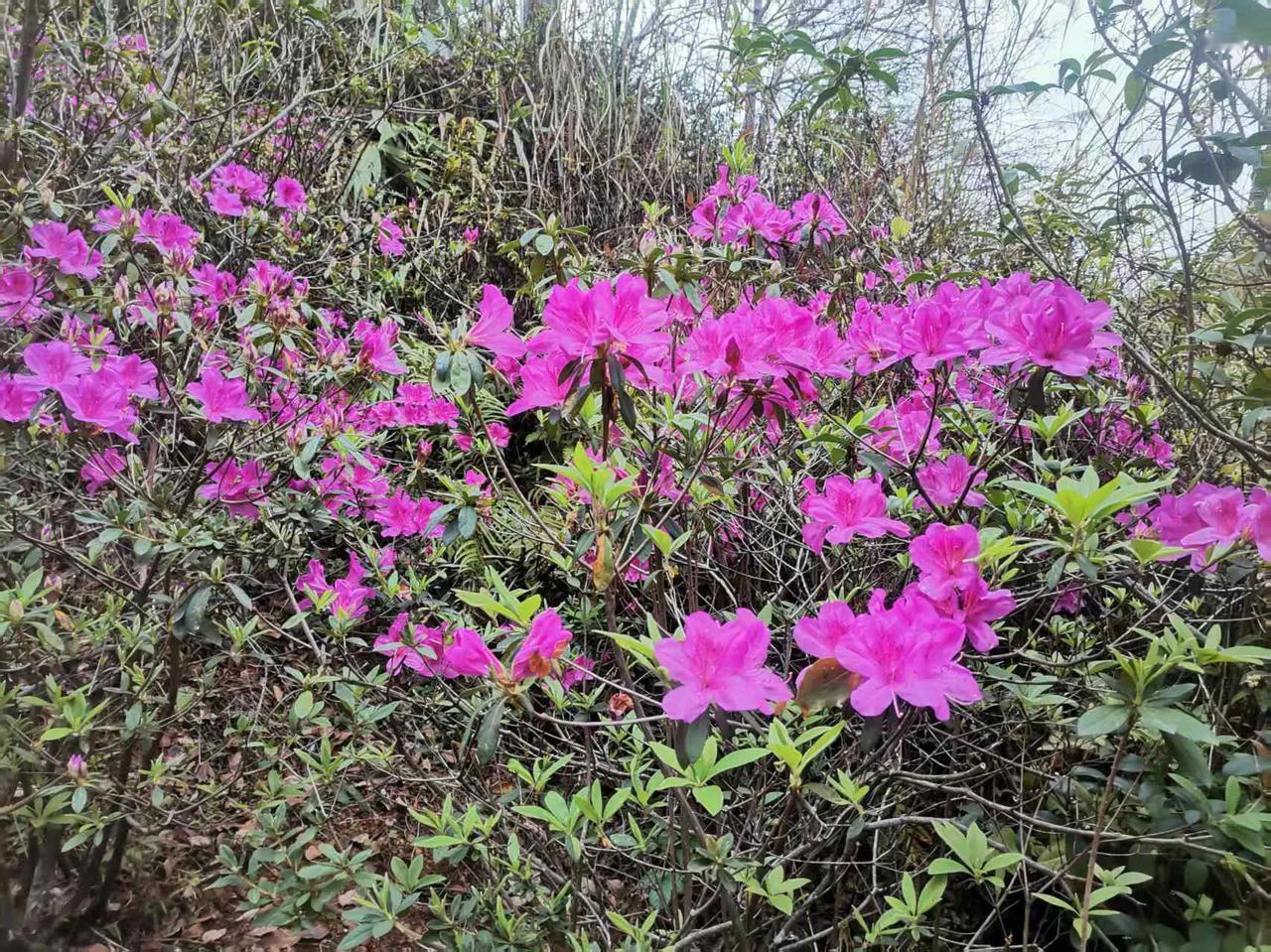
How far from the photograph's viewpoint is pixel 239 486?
150 centimetres

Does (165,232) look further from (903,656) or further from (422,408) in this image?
(903,656)

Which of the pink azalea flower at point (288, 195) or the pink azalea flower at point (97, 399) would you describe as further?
Result: the pink azalea flower at point (288, 195)

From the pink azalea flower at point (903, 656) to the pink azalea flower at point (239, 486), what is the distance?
1245 mm

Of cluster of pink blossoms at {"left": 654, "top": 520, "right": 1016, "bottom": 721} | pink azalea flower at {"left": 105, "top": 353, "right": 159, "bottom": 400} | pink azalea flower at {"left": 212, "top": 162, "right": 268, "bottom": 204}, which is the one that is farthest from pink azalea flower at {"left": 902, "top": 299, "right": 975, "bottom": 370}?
pink azalea flower at {"left": 212, "top": 162, "right": 268, "bottom": 204}

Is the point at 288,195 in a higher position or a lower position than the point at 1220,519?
higher

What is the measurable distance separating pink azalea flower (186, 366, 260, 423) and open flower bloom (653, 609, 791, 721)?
106cm

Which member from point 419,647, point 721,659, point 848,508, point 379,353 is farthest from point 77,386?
point 848,508

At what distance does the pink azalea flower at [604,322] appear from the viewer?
3.23 ft

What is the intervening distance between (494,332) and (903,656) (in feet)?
2.48

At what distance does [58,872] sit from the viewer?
4.85ft

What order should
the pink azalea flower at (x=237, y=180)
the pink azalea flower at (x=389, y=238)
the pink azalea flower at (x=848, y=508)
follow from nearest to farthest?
the pink azalea flower at (x=848, y=508), the pink azalea flower at (x=237, y=180), the pink azalea flower at (x=389, y=238)

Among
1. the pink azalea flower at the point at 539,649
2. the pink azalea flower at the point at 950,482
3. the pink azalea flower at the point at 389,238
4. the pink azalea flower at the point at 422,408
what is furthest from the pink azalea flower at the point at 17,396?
the pink azalea flower at the point at 389,238

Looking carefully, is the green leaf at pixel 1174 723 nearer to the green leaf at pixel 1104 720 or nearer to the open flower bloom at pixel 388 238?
the green leaf at pixel 1104 720

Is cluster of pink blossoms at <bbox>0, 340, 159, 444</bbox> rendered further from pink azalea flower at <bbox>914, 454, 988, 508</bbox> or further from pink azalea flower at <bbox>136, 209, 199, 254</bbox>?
pink azalea flower at <bbox>914, 454, 988, 508</bbox>
